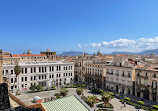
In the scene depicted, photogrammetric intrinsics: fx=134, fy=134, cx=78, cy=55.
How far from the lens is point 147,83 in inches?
1997

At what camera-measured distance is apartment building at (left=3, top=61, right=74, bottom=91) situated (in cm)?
6081

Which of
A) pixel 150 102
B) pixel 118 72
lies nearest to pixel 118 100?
pixel 150 102

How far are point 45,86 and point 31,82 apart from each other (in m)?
7.95

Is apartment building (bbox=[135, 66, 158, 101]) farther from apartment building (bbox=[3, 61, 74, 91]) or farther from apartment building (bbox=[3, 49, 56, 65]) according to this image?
apartment building (bbox=[3, 49, 56, 65])

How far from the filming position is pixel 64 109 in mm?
13625

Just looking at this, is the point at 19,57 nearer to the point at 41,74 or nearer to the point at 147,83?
the point at 41,74

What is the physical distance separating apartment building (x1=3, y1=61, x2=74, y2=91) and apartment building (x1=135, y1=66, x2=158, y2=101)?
39.1 meters

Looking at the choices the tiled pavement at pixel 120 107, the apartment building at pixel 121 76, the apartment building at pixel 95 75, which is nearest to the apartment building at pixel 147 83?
the apartment building at pixel 121 76

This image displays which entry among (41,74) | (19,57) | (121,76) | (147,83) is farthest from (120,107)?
(19,57)

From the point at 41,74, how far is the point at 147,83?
4852cm

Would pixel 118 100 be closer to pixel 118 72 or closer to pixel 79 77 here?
pixel 118 72

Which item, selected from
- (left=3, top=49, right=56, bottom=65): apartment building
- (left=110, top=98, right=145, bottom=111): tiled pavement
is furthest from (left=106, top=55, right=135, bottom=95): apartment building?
(left=3, top=49, right=56, bottom=65): apartment building

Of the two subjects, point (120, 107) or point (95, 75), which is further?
point (95, 75)

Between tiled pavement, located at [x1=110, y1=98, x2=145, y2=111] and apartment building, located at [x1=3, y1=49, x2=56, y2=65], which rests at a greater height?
apartment building, located at [x1=3, y1=49, x2=56, y2=65]
